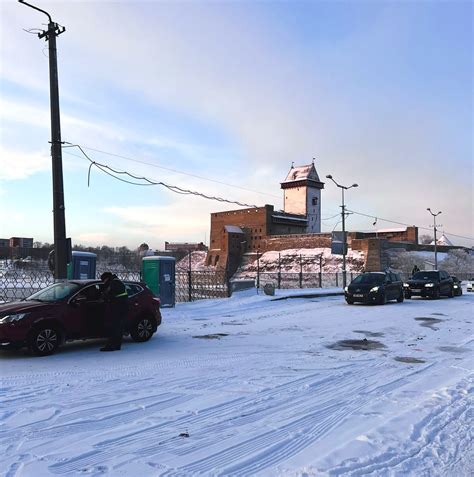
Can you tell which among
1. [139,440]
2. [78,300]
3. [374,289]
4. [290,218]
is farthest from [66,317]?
[290,218]

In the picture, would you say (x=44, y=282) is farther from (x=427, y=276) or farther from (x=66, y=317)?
(x=427, y=276)

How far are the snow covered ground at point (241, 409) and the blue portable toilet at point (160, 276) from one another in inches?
248

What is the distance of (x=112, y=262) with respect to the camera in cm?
2739

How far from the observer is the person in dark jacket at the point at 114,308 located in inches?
388

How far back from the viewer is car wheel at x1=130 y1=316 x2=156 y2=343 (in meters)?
10.9

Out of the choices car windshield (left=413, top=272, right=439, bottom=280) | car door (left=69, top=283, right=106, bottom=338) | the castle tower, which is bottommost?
car windshield (left=413, top=272, right=439, bottom=280)

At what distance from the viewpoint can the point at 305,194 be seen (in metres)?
112

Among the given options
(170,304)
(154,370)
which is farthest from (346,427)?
(170,304)

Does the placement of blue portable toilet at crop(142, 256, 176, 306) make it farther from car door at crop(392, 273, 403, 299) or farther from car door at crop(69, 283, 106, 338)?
car door at crop(392, 273, 403, 299)

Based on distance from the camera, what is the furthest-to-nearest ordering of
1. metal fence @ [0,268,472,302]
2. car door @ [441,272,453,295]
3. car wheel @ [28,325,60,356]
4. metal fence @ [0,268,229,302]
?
car door @ [441,272,453,295]
metal fence @ [0,268,472,302]
metal fence @ [0,268,229,302]
car wheel @ [28,325,60,356]

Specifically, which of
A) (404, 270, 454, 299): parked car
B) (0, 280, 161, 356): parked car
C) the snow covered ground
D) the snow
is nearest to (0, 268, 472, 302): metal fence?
(0, 280, 161, 356): parked car

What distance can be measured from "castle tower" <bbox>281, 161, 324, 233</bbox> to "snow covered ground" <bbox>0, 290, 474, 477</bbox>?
4026 inches

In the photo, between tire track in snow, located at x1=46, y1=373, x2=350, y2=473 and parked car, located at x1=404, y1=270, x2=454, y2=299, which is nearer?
tire track in snow, located at x1=46, y1=373, x2=350, y2=473

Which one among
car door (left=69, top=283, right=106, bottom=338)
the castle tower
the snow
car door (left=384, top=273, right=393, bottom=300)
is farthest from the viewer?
the castle tower
